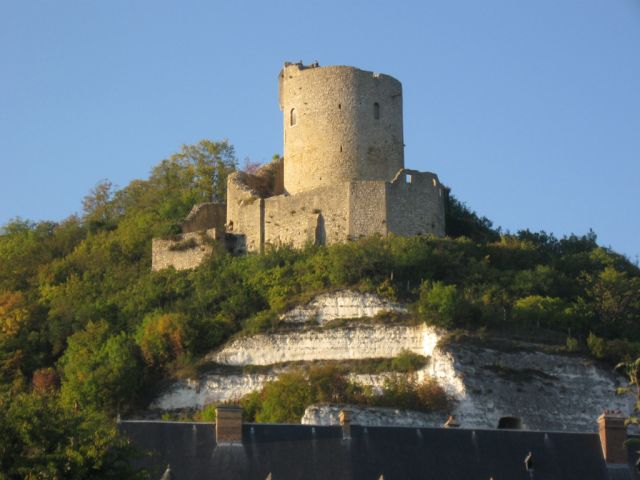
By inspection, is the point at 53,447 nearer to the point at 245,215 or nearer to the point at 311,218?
the point at 311,218

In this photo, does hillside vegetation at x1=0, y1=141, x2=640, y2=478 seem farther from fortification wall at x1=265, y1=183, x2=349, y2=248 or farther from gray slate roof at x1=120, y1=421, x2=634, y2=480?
gray slate roof at x1=120, y1=421, x2=634, y2=480

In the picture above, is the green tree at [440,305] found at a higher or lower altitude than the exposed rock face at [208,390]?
higher

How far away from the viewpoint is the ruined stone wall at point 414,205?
58.1 meters

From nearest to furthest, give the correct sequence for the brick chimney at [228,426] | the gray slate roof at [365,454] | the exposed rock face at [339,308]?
the gray slate roof at [365,454], the brick chimney at [228,426], the exposed rock face at [339,308]

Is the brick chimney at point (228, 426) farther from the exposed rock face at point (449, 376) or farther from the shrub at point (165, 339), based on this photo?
the shrub at point (165, 339)

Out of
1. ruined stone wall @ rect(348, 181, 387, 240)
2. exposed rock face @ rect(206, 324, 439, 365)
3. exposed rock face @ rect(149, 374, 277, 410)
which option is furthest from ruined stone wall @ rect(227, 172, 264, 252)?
exposed rock face @ rect(149, 374, 277, 410)

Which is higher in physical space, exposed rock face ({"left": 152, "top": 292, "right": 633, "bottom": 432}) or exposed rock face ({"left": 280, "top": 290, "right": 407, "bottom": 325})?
exposed rock face ({"left": 280, "top": 290, "right": 407, "bottom": 325})

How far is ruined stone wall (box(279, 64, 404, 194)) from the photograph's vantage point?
197 ft

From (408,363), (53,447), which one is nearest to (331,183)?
(408,363)

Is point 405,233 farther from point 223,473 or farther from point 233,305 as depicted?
point 223,473

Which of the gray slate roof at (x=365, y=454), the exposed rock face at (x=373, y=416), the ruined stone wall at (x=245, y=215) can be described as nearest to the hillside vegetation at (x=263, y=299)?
the ruined stone wall at (x=245, y=215)

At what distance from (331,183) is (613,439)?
20.4 m

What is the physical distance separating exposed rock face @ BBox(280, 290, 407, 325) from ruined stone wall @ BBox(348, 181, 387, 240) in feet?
11.9

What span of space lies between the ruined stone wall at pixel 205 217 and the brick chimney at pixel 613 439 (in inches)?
939
